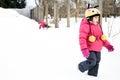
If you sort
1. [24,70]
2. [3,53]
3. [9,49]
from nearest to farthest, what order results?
1. [24,70]
2. [3,53]
3. [9,49]

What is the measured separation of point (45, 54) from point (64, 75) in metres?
2.80

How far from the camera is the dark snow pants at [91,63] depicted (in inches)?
236

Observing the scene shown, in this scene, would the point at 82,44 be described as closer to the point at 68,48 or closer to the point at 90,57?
the point at 90,57

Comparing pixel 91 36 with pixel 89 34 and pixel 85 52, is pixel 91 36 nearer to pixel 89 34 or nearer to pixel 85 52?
pixel 89 34

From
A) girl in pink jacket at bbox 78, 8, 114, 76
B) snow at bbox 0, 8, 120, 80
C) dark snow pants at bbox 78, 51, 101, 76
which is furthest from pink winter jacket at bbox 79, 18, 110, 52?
snow at bbox 0, 8, 120, 80

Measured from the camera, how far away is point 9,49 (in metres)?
9.76

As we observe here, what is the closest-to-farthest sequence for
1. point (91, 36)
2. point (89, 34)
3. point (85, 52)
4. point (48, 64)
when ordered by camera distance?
1. point (85, 52)
2. point (91, 36)
3. point (89, 34)
4. point (48, 64)

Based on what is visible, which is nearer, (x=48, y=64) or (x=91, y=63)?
(x=91, y=63)

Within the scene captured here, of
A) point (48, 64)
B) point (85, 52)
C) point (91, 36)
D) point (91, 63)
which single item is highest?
point (91, 36)

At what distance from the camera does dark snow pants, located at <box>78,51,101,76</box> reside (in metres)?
6.00

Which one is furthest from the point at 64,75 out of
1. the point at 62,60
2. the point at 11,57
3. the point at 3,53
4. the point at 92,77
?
the point at 3,53

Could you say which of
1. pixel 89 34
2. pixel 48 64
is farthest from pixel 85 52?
pixel 48 64

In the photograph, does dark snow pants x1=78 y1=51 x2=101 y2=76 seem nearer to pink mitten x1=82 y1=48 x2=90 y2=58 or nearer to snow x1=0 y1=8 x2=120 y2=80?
snow x1=0 y1=8 x2=120 y2=80

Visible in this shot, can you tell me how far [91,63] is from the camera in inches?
237
